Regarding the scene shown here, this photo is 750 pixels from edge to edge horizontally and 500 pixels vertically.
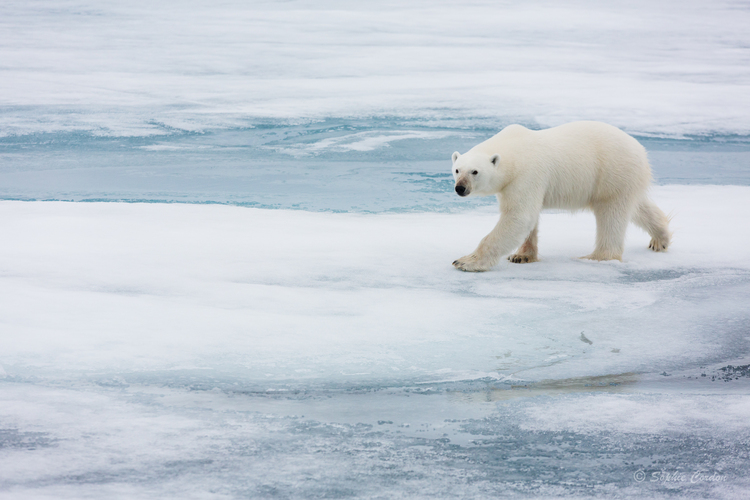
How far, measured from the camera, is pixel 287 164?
6633 millimetres

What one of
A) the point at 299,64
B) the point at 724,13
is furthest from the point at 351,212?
the point at 724,13

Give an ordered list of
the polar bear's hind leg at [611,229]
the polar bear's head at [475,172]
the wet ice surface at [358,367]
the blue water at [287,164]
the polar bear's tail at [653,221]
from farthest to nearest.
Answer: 1. the blue water at [287,164]
2. the polar bear's tail at [653,221]
3. the polar bear's hind leg at [611,229]
4. the polar bear's head at [475,172]
5. the wet ice surface at [358,367]

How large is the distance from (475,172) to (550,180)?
1.58 feet

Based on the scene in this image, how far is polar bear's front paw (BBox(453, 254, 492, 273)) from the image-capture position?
3.86 meters

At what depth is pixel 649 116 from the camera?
27.8ft

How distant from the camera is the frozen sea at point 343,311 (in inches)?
75.7

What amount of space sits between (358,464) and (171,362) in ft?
3.12

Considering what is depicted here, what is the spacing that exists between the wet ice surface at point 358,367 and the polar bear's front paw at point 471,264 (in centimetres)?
8

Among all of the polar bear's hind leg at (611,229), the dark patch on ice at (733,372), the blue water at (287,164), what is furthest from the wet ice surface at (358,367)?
the blue water at (287,164)

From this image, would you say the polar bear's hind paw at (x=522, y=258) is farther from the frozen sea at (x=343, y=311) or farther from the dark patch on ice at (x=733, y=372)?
the dark patch on ice at (x=733, y=372)

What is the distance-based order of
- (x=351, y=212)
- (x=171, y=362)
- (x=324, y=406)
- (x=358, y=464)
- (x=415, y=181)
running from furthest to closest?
(x=415, y=181)
(x=351, y=212)
(x=171, y=362)
(x=324, y=406)
(x=358, y=464)

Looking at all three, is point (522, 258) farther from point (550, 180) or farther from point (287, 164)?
point (287, 164)

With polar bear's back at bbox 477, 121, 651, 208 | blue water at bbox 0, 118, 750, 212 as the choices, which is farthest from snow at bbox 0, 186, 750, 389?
blue water at bbox 0, 118, 750, 212

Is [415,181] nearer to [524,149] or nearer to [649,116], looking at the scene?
[524,149]
